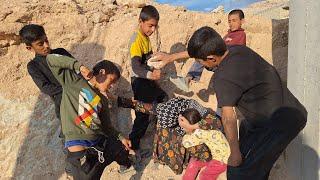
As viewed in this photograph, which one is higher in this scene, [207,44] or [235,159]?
[207,44]

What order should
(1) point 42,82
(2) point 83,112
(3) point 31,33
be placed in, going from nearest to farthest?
1. (2) point 83,112
2. (3) point 31,33
3. (1) point 42,82

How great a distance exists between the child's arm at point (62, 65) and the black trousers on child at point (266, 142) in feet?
4.89

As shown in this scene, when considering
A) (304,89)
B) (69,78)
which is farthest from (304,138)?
(69,78)

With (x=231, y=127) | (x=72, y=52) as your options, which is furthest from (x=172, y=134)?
(x=72, y=52)

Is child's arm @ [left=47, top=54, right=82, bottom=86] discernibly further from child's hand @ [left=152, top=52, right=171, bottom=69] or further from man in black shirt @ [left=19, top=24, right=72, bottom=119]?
child's hand @ [left=152, top=52, right=171, bottom=69]

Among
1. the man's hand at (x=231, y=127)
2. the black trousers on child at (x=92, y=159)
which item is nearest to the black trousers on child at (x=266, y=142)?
the man's hand at (x=231, y=127)

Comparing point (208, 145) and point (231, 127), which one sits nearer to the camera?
point (231, 127)

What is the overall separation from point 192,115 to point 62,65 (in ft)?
4.08

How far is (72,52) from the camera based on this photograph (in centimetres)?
538

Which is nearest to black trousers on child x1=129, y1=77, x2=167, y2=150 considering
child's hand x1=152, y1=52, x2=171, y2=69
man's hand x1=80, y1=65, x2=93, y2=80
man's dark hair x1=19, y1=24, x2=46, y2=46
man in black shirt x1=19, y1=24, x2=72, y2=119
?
child's hand x1=152, y1=52, x2=171, y2=69

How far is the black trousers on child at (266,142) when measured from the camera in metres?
2.72

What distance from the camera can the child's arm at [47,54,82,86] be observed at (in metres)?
3.34

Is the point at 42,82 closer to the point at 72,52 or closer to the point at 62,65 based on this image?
the point at 62,65

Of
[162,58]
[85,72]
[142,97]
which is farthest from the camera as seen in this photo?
[142,97]
